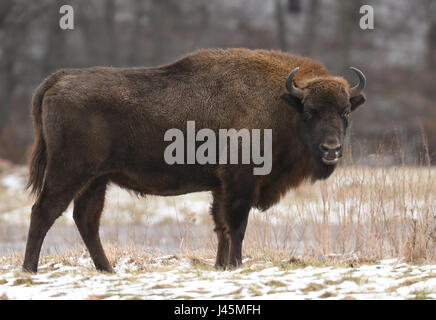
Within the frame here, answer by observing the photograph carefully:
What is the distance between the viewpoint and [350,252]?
844cm

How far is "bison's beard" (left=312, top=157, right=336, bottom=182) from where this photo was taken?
7434mm

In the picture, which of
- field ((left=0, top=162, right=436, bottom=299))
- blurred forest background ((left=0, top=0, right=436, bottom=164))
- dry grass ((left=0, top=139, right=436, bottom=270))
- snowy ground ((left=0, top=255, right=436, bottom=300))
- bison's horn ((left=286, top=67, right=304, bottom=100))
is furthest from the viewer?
blurred forest background ((left=0, top=0, right=436, bottom=164))

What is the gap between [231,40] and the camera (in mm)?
32344

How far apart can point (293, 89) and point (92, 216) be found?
103 inches

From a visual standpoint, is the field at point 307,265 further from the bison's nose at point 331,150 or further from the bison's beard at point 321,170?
the bison's nose at point 331,150

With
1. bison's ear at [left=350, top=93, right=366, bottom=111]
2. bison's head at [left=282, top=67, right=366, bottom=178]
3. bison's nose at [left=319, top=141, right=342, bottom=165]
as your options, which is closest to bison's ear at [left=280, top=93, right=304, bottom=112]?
bison's head at [left=282, top=67, right=366, bottom=178]

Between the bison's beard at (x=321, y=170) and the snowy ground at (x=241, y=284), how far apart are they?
1118mm

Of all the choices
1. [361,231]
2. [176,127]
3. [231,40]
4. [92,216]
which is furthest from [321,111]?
[231,40]

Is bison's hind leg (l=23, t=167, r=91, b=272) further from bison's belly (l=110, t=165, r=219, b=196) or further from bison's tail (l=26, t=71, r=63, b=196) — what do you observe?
bison's belly (l=110, t=165, r=219, b=196)

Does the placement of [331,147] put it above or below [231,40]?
below

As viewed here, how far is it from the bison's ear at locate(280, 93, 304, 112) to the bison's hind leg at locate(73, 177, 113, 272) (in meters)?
2.16

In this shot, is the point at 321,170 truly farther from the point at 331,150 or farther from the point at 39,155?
the point at 39,155

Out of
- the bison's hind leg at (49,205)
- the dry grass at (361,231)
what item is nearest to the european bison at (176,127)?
the bison's hind leg at (49,205)
